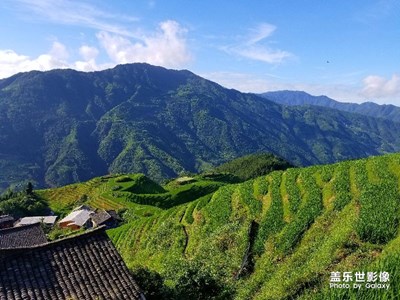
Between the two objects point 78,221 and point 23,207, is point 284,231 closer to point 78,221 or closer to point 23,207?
point 78,221

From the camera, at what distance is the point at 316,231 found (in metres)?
38.0

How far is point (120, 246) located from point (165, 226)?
11837mm

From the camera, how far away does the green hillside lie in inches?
1040

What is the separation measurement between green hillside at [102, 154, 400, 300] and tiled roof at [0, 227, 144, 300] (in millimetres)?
7650

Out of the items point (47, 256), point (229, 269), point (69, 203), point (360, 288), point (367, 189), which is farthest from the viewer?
point (69, 203)

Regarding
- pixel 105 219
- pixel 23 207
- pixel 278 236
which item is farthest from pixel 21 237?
pixel 23 207

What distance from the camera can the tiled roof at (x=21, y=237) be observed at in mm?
58281

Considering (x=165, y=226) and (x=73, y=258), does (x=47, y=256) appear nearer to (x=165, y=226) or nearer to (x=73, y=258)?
(x=73, y=258)

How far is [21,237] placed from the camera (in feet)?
197

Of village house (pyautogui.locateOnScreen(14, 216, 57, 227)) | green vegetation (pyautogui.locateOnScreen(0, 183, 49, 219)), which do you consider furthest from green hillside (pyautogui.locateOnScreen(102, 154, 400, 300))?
green vegetation (pyautogui.locateOnScreen(0, 183, 49, 219))

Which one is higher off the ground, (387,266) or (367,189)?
(387,266)

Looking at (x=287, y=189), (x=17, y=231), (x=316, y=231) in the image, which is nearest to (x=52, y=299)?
(x=316, y=231)

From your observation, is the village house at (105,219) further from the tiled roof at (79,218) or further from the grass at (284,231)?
the grass at (284,231)

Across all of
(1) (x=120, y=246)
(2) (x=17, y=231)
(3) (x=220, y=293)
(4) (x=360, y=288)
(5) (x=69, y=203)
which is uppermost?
(4) (x=360, y=288)
